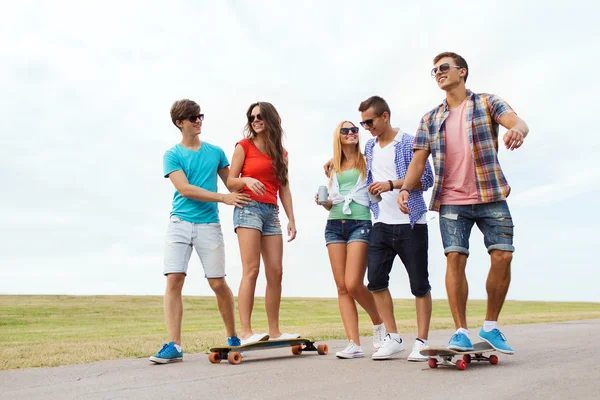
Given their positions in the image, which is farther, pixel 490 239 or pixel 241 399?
pixel 490 239

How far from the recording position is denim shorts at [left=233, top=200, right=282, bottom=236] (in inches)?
270

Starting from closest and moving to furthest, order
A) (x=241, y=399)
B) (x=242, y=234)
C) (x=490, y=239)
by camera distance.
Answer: (x=241, y=399) < (x=490, y=239) < (x=242, y=234)

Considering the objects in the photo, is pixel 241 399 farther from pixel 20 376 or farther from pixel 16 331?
pixel 16 331

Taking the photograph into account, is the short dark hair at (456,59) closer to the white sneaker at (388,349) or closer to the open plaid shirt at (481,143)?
the open plaid shirt at (481,143)

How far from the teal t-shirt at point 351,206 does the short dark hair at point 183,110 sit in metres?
1.73

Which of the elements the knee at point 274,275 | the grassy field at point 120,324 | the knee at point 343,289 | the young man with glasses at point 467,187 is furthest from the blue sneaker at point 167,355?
the young man with glasses at point 467,187

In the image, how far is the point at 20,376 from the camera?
613 centimetres

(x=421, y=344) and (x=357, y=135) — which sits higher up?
(x=357, y=135)

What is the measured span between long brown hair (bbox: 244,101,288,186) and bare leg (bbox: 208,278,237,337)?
1.29 m

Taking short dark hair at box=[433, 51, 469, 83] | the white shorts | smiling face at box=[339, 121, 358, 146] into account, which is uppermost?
short dark hair at box=[433, 51, 469, 83]

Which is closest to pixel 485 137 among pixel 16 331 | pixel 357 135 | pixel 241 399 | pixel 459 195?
pixel 459 195

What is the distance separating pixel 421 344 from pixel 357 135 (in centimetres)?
225

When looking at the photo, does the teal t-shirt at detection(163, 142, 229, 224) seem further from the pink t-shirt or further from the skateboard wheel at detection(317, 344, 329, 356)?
the pink t-shirt

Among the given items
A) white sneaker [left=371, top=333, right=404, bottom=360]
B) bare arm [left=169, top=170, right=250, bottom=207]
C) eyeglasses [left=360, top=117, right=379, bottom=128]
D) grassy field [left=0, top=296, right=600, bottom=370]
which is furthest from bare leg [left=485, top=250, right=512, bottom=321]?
grassy field [left=0, top=296, right=600, bottom=370]
